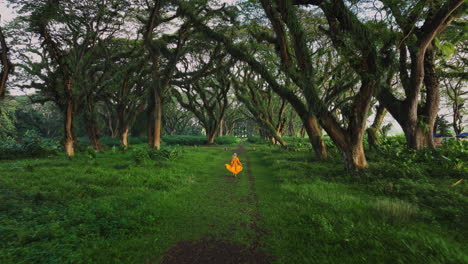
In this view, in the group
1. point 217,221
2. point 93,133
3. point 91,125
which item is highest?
point 91,125

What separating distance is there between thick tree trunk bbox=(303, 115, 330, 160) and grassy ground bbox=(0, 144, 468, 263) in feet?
12.7

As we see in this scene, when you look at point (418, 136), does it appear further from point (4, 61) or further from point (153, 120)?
point (4, 61)

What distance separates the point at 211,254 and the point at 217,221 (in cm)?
121

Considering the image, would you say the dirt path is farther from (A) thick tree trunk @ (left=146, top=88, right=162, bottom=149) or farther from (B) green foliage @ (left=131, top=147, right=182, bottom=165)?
(A) thick tree trunk @ (left=146, top=88, right=162, bottom=149)

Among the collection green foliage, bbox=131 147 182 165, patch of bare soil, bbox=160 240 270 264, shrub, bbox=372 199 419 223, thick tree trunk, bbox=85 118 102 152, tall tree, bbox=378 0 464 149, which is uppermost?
tall tree, bbox=378 0 464 149

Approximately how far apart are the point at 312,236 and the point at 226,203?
8.40 feet

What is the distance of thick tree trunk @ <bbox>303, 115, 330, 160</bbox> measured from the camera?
1027 centimetres

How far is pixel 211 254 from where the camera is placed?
3.22m

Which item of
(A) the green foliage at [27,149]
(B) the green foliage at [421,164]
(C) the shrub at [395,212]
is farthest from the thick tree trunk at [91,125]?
(B) the green foliage at [421,164]

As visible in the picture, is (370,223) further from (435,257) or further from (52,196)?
(52,196)

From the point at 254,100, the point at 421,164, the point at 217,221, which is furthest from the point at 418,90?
the point at 254,100

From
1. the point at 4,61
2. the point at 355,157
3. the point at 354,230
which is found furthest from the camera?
the point at 4,61

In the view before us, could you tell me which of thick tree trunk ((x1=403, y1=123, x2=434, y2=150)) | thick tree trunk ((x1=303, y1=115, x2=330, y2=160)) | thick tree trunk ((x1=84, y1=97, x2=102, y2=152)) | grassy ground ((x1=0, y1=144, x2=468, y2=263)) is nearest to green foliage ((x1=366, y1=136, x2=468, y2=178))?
thick tree trunk ((x1=403, y1=123, x2=434, y2=150))

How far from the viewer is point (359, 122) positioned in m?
8.12
